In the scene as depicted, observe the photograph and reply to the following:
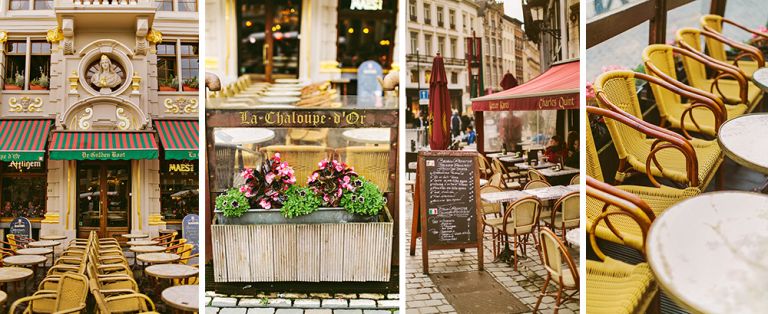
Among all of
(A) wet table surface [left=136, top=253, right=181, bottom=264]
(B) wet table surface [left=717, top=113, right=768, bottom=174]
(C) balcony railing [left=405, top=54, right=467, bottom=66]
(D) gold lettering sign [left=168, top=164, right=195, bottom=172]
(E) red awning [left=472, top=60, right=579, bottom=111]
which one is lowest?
(A) wet table surface [left=136, top=253, right=181, bottom=264]

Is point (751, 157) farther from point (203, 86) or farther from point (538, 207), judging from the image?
point (203, 86)

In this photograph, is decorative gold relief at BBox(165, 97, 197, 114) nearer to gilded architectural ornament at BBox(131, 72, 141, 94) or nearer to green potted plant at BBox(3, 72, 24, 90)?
gilded architectural ornament at BBox(131, 72, 141, 94)

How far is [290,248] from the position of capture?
478 cm

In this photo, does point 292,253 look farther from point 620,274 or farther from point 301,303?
point 620,274

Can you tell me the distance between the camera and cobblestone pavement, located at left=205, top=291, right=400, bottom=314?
4578mm

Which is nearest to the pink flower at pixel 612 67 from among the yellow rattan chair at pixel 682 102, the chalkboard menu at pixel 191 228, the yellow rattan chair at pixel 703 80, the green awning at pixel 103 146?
the yellow rattan chair at pixel 682 102

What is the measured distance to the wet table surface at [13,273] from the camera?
502 centimetres

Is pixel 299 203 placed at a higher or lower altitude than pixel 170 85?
lower

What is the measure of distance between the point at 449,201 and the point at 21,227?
3.86 metres

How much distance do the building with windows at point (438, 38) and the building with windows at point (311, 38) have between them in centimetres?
32

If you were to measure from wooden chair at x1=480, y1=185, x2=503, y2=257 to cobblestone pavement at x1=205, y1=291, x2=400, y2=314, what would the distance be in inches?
38.3

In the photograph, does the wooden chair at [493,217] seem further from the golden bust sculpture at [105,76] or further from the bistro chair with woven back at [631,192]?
the golden bust sculpture at [105,76]

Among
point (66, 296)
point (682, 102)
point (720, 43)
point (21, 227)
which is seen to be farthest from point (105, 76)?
point (720, 43)

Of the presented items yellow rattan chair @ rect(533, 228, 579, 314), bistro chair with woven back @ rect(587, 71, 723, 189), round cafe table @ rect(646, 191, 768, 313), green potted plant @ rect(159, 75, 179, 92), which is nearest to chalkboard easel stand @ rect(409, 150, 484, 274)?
yellow rattan chair @ rect(533, 228, 579, 314)
